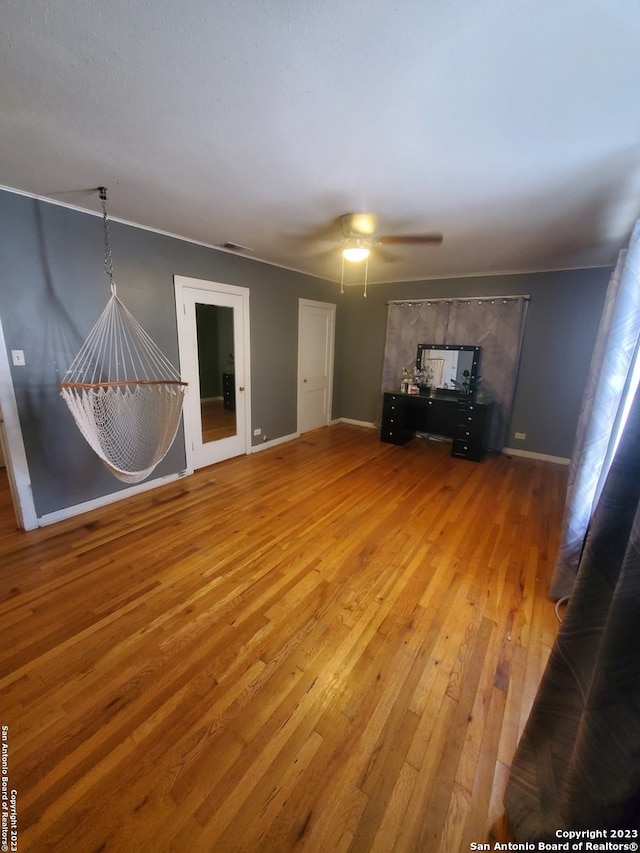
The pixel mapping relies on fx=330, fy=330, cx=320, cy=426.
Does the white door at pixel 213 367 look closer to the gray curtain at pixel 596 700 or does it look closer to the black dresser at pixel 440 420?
the black dresser at pixel 440 420

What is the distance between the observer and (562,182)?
1.86 meters

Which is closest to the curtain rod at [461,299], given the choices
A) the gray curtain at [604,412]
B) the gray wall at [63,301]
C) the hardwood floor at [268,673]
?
the gray curtain at [604,412]

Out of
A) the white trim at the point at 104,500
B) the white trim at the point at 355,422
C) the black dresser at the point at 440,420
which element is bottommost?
the white trim at the point at 104,500

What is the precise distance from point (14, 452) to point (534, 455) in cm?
544

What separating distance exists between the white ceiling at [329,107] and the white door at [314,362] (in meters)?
2.40

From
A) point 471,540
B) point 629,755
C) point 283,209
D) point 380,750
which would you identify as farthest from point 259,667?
point 283,209

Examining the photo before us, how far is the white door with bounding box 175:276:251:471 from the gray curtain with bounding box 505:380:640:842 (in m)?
3.33

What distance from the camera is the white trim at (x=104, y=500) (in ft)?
8.56

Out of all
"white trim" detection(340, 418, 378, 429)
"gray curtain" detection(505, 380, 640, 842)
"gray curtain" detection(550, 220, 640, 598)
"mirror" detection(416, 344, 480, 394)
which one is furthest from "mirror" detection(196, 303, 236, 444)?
"gray curtain" detection(505, 380, 640, 842)

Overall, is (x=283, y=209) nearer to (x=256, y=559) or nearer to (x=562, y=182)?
(x=562, y=182)

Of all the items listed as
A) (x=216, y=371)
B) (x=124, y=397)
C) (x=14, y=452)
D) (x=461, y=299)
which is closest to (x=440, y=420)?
(x=461, y=299)

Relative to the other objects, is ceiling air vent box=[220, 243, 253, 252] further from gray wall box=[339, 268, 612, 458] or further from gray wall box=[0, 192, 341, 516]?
gray wall box=[339, 268, 612, 458]

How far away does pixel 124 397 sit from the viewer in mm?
2471

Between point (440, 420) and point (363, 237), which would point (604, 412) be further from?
point (440, 420)
